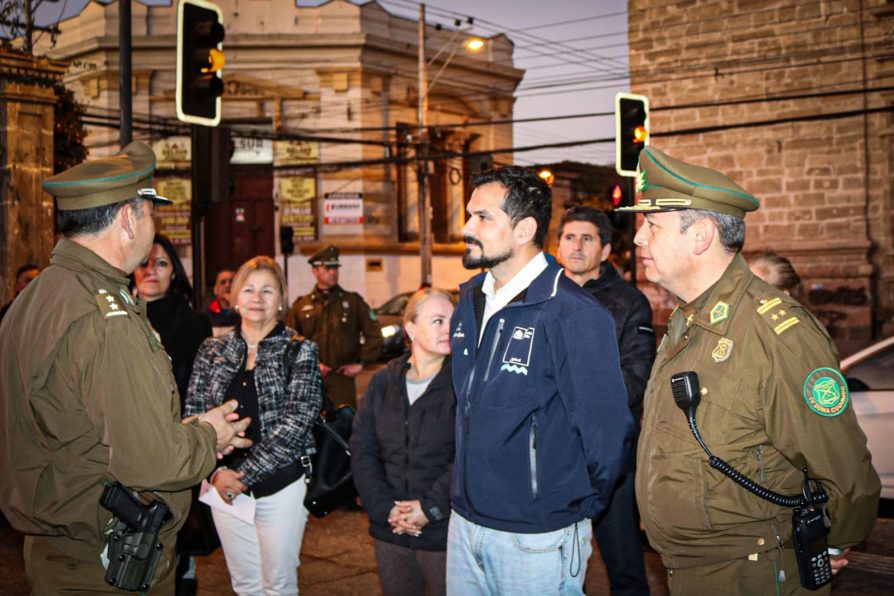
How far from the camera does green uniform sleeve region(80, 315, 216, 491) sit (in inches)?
118

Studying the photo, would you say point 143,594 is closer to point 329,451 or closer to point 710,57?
point 329,451

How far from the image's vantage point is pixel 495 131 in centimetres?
3669

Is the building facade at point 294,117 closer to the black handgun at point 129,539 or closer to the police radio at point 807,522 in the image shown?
the black handgun at point 129,539

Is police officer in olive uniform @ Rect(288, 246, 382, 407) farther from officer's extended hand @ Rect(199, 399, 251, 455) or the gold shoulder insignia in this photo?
the gold shoulder insignia

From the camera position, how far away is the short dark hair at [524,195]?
3.68 meters

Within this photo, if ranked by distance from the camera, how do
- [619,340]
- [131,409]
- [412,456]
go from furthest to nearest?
[619,340] → [412,456] → [131,409]

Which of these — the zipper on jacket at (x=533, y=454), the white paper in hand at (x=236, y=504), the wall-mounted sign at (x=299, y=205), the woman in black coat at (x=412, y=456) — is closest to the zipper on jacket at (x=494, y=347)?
the zipper on jacket at (x=533, y=454)

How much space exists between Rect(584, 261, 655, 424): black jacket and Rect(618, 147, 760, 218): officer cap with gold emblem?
186 cm

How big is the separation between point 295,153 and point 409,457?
1137 inches

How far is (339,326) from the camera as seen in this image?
27.8ft

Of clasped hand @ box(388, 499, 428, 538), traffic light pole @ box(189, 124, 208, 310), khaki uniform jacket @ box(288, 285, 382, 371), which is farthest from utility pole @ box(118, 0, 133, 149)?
clasped hand @ box(388, 499, 428, 538)

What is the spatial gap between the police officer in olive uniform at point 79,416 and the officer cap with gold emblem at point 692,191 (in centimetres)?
182

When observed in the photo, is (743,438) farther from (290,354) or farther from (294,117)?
(294,117)

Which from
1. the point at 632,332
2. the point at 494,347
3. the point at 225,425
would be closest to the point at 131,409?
the point at 225,425
